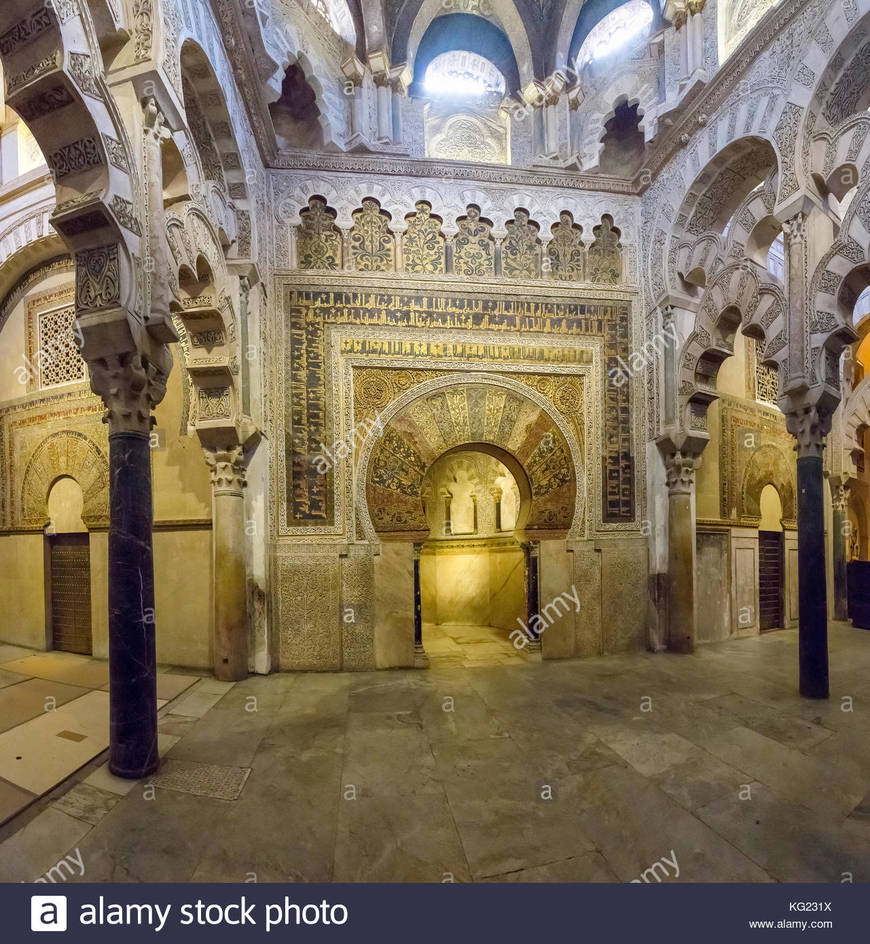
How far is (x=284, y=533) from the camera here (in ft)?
21.2

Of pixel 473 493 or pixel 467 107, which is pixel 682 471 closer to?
pixel 473 493

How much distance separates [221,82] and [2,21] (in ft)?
8.43

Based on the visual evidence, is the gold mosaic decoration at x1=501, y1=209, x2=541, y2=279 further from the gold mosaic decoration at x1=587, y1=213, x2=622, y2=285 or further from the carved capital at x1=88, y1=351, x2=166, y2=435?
the carved capital at x1=88, y1=351, x2=166, y2=435

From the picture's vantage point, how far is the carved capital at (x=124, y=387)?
345 cm

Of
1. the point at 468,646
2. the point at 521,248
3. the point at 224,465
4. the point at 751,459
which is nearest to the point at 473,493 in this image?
the point at 468,646

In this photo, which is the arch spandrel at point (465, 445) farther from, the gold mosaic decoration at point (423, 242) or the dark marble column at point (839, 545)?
the dark marble column at point (839, 545)

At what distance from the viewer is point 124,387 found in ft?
11.4

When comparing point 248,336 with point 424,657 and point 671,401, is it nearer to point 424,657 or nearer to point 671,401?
point 424,657

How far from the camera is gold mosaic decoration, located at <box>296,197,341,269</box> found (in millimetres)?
6887

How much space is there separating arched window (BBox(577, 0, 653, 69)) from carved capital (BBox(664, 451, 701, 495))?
6.01 meters

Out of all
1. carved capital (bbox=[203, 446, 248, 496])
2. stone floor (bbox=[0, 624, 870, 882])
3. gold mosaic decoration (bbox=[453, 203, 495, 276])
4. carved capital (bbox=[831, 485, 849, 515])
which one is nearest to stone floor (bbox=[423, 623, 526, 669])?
stone floor (bbox=[0, 624, 870, 882])

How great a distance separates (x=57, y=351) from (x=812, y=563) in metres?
9.75

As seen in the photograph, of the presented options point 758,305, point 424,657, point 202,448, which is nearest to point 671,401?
point 758,305

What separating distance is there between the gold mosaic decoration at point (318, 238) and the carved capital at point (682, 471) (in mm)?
5209
